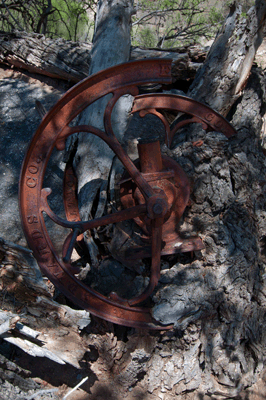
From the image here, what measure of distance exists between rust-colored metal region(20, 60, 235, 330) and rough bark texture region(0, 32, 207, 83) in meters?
1.93

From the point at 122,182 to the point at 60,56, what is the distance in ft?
8.51

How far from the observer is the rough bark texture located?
3.67m

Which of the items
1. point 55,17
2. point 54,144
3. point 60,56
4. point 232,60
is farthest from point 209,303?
point 55,17

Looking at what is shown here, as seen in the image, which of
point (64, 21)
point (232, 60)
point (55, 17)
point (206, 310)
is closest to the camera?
point (206, 310)

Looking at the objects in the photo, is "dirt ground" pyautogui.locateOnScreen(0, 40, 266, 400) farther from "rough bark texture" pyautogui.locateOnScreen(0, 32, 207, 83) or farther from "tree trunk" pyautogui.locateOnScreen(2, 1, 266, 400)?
"rough bark texture" pyautogui.locateOnScreen(0, 32, 207, 83)

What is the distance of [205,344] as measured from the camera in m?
2.09

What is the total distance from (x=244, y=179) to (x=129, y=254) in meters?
0.99

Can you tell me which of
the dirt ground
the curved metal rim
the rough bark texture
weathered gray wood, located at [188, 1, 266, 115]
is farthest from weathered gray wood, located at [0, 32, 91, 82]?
the dirt ground

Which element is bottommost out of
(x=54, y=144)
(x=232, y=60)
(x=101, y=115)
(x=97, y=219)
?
(x=97, y=219)

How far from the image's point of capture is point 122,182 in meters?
2.09

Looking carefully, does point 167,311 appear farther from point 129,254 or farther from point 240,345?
point 240,345

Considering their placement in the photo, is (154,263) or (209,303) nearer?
(154,263)

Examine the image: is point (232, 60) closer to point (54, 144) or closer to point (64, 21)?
point (54, 144)

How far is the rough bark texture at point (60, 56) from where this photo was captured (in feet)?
12.0
